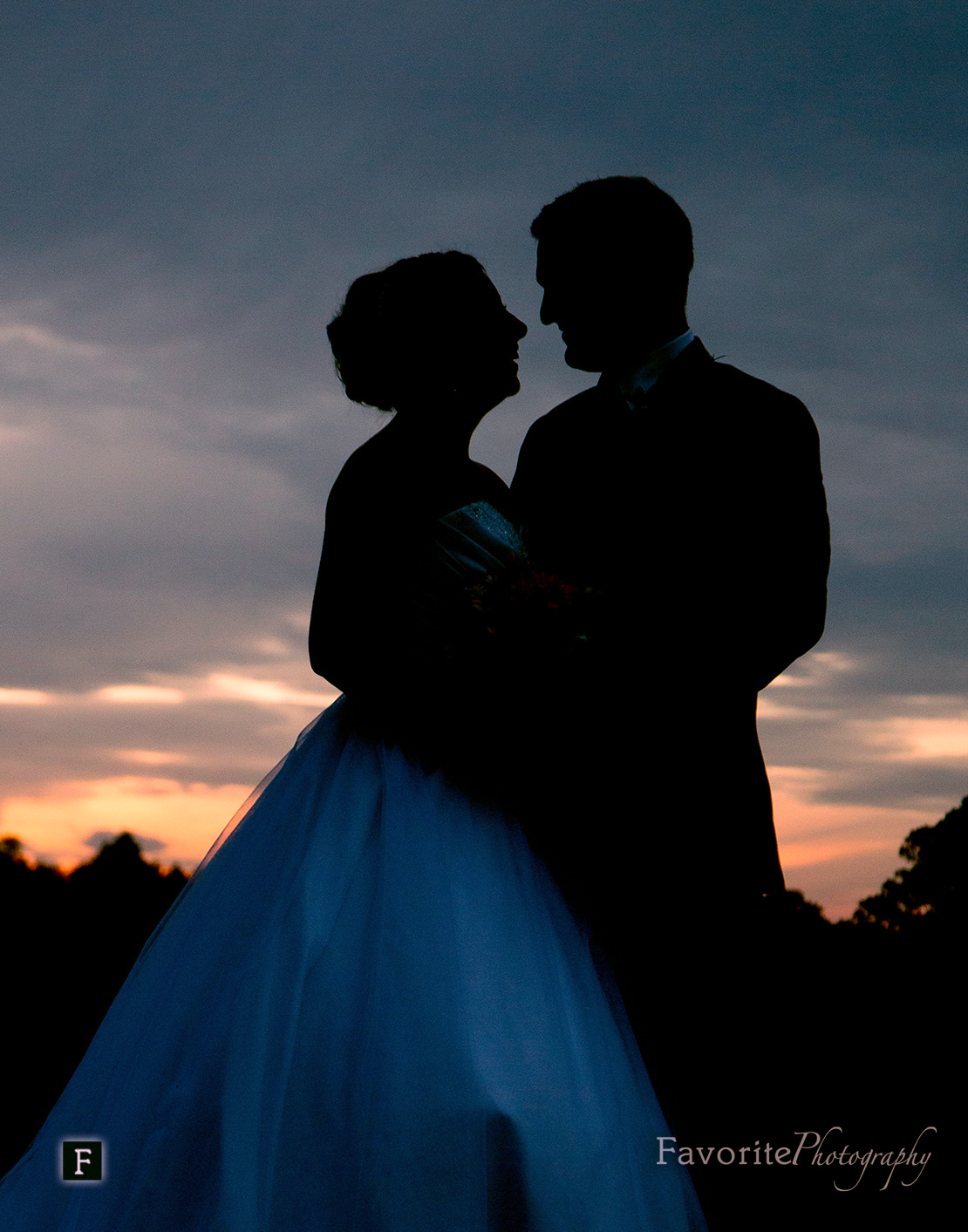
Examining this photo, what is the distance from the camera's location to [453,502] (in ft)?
11.6

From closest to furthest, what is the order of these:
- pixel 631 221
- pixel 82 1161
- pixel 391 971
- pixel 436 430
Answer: pixel 391 971, pixel 82 1161, pixel 436 430, pixel 631 221

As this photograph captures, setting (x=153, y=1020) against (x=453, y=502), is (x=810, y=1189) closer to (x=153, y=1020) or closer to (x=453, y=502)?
(x=153, y=1020)

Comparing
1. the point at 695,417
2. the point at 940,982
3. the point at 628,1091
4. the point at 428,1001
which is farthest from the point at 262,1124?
the point at 940,982

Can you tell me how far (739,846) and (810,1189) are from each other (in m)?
1.32

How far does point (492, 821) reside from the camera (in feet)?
11.0

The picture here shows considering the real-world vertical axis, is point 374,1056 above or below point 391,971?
below

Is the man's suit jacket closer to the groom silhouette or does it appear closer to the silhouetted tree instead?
the groom silhouette

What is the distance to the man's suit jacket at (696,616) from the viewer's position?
3.66 metres

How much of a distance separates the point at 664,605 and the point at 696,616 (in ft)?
0.40

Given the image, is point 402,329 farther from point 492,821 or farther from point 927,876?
point 927,876

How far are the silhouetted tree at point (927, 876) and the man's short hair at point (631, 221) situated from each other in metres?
30.7

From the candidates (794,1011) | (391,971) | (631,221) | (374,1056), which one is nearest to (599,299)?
(631,221)

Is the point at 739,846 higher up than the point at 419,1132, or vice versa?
the point at 739,846

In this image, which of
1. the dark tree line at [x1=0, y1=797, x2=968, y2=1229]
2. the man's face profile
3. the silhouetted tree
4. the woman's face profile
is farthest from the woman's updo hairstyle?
the silhouetted tree
